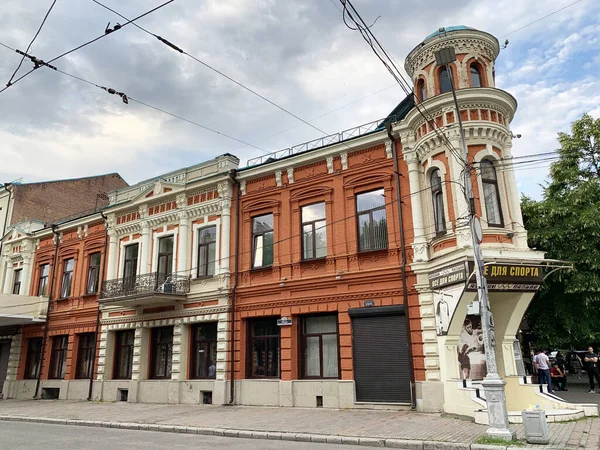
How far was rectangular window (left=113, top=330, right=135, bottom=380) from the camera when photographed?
21.8 meters

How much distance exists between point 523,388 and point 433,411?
251 cm

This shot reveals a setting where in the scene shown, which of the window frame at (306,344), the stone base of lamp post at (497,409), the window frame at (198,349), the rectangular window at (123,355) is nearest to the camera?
the stone base of lamp post at (497,409)

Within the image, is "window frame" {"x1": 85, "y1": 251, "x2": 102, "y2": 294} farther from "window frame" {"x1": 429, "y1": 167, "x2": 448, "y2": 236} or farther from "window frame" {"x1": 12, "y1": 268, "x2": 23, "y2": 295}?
"window frame" {"x1": 429, "y1": 167, "x2": 448, "y2": 236}

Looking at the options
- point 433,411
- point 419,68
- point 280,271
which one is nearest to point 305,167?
point 280,271

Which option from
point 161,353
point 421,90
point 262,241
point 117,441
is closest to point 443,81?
point 421,90

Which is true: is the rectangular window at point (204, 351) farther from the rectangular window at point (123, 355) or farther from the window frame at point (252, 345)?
the rectangular window at point (123, 355)

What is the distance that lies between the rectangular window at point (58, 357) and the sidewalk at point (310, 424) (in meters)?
5.91

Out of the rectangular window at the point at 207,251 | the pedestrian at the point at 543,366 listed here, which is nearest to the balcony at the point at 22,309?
the rectangular window at the point at 207,251

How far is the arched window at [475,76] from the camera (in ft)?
50.9

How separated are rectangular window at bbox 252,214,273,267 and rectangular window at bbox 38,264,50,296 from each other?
15038 mm

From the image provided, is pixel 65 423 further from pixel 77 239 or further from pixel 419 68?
pixel 419 68

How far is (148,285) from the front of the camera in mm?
19859

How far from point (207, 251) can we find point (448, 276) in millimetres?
10631

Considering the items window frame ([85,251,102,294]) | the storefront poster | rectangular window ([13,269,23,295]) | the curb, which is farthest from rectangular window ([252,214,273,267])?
rectangular window ([13,269,23,295])
